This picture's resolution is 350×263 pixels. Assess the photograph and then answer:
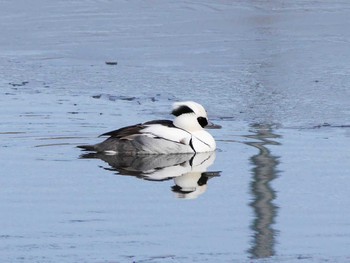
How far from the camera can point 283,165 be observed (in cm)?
920

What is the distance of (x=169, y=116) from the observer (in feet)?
38.0

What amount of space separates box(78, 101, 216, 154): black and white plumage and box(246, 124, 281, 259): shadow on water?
41cm

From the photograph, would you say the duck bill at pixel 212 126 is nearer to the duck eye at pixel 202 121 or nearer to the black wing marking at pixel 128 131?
the duck eye at pixel 202 121

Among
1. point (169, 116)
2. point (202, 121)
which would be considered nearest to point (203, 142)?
point (202, 121)

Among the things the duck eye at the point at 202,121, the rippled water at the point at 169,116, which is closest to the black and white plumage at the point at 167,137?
the duck eye at the point at 202,121

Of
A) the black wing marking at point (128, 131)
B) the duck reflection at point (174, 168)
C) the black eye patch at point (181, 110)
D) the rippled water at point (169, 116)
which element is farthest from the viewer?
the black eye patch at point (181, 110)

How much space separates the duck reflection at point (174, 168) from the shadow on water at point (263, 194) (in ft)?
1.16

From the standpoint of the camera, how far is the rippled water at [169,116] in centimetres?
689

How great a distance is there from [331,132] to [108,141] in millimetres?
1871

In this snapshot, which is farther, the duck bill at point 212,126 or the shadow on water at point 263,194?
the duck bill at point 212,126

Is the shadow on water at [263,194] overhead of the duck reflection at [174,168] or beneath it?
→ overhead

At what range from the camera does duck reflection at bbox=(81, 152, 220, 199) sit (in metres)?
8.59

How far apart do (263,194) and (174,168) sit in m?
1.47

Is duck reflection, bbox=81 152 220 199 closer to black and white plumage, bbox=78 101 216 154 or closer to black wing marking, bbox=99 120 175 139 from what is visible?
black and white plumage, bbox=78 101 216 154
